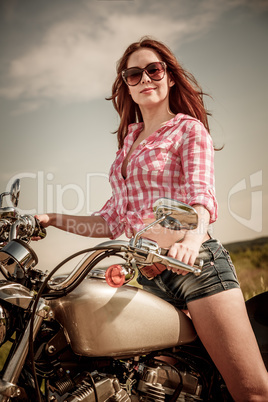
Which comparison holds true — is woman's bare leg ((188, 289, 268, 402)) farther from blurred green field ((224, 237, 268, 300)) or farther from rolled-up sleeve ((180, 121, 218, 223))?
blurred green field ((224, 237, 268, 300))

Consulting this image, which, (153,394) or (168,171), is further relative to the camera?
(168,171)

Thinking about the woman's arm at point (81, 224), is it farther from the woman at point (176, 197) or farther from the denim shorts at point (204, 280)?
Answer: the denim shorts at point (204, 280)

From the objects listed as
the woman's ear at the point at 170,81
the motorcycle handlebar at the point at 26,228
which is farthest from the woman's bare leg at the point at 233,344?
the woman's ear at the point at 170,81

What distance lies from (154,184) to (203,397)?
119 cm

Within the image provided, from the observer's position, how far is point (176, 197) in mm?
2385

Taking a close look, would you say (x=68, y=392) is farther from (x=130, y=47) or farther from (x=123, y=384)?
(x=130, y=47)

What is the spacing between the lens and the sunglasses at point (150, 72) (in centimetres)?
267

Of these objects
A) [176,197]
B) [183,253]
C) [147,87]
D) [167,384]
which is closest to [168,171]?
[176,197]

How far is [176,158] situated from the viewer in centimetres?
243

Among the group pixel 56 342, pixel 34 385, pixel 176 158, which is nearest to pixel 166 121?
pixel 176 158

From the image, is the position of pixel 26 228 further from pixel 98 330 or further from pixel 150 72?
pixel 150 72

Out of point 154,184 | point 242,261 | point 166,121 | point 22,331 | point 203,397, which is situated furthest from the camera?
point 242,261

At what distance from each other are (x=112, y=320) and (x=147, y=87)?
60.6 inches

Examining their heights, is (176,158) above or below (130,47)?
below
